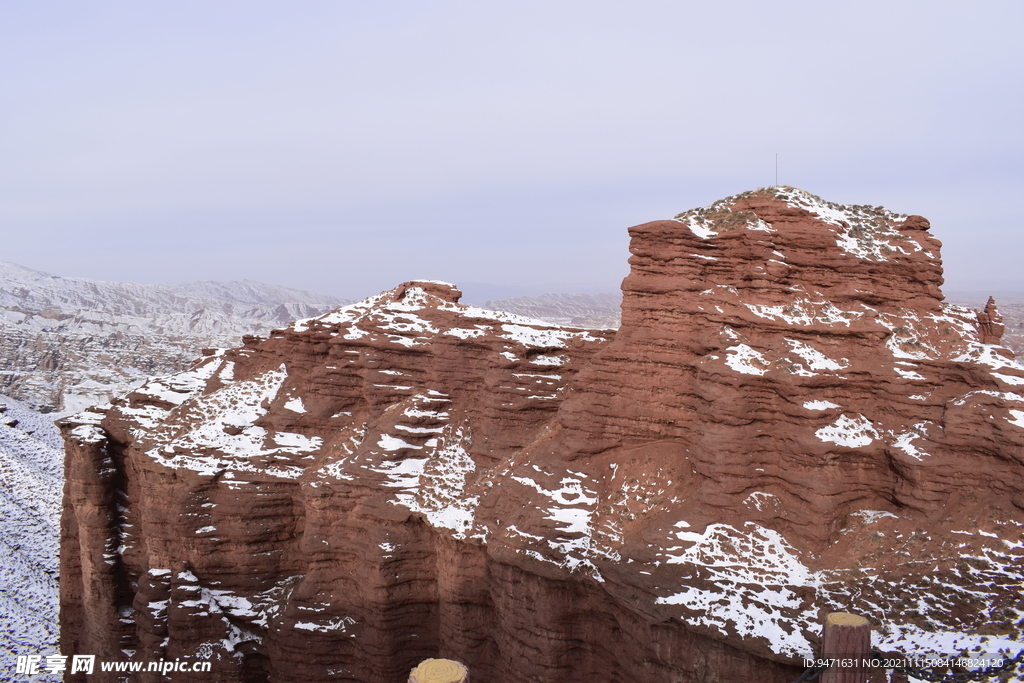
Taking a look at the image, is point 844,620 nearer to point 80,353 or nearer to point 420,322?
point 420,322

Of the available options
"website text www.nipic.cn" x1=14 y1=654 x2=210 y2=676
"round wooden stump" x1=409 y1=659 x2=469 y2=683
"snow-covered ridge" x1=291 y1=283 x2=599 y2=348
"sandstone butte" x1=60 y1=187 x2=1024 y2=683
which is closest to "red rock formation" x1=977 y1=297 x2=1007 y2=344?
"sandstone butte" x1=60 y1=187 x2=1024 y2=683

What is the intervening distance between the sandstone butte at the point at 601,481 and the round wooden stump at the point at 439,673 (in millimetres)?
12916

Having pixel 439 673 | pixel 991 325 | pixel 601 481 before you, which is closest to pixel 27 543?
pixel 601 481

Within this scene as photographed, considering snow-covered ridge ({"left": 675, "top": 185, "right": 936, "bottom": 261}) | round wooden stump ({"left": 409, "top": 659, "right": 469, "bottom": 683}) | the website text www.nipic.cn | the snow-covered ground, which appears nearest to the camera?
round wooden stump ({"left": 409, "top": 659, "right": 469, "bottom": 683})

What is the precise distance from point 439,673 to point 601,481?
56.0 ft

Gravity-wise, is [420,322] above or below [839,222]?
below

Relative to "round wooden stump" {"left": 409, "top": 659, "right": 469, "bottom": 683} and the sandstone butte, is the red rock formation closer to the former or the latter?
the sandstone butte

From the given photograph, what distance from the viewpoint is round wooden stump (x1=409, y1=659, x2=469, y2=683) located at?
8.20 meters

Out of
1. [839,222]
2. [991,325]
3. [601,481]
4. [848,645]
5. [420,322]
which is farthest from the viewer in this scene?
[420,322]

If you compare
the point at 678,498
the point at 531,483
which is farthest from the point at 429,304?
the point at 678,498

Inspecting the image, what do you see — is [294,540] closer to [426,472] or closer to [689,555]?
[426,472]

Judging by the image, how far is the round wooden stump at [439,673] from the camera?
820 cm

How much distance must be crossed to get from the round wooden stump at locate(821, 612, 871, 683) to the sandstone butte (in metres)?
9.68

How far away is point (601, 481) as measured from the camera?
24.8 metres
